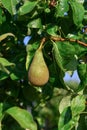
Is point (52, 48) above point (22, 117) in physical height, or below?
above

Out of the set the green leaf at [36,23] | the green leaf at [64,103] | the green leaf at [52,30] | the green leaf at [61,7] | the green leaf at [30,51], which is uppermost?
the green leaf at [61,7]

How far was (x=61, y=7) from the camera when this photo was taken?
5.16 ft

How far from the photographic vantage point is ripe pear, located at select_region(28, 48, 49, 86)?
147 cm

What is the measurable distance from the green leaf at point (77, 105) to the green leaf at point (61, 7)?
1.01 feet

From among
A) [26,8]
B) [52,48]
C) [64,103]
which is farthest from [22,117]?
[26,8]

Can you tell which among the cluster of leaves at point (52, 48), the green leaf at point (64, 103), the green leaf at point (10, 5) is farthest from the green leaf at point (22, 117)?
the green leaf at point (10, 5)

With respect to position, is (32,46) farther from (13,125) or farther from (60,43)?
(13,125)

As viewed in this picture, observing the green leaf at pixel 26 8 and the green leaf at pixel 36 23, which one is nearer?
the green leaf at pixel 26 8

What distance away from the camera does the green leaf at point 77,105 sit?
4.95ft

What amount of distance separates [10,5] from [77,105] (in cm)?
44

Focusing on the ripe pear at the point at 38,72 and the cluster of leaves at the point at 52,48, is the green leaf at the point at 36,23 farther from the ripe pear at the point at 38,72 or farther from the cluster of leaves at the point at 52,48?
the ripe pear at the point at 38,72

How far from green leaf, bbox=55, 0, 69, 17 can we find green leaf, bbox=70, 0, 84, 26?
0.9 inches

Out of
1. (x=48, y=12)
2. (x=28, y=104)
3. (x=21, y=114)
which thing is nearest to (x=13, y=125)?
(x=21, y=114)

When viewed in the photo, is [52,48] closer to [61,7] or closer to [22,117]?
[61,7]
